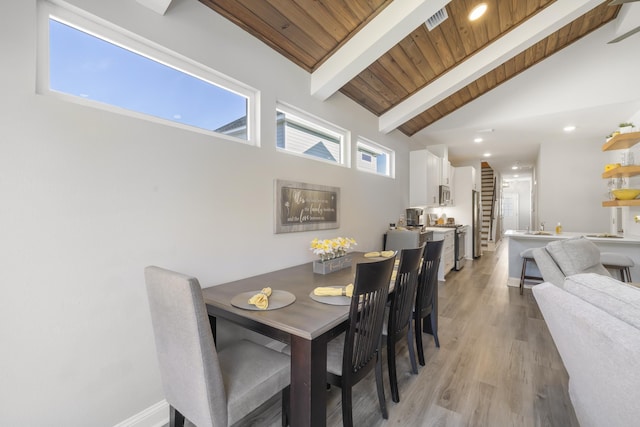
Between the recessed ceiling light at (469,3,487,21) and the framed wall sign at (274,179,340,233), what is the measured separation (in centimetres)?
222

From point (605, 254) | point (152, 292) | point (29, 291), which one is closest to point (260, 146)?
point (152, 292)

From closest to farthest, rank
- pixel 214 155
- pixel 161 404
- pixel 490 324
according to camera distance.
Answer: pixel 161 404, pixel 214 155, pixel 490 324

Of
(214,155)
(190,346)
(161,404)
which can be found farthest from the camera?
(214,155)

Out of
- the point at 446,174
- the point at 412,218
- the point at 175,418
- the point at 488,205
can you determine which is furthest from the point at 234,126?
the point at 488,205

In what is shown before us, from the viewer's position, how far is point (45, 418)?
1.33 m

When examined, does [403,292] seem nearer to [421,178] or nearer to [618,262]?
[618,262]

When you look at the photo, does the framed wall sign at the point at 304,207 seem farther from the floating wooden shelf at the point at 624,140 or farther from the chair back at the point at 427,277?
the floating wooden shelf at the point at 624,140

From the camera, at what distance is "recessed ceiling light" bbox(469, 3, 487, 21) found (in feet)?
9.06

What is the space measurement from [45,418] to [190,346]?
90cm

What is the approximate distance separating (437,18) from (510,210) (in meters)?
14.6

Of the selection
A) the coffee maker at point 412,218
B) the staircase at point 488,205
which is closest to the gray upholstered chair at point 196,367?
the coffee maker at point 412,218

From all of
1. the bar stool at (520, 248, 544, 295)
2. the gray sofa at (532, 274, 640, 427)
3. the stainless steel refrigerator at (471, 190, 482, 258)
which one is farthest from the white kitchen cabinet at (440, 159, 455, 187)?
the gray sofa at (532, 274, 640, 427)

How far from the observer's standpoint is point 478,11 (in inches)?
110

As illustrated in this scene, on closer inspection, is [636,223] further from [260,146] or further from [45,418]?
[45,418]
